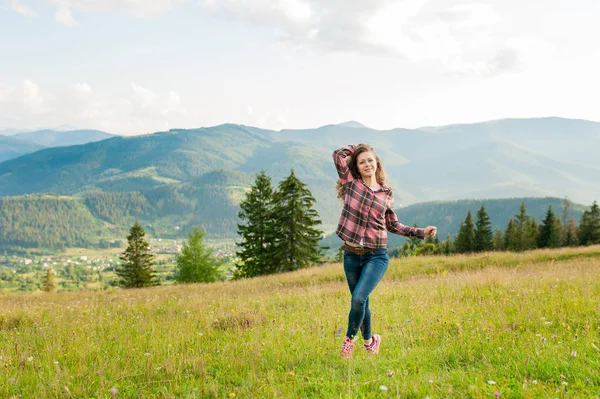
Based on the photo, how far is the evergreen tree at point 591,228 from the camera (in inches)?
1917

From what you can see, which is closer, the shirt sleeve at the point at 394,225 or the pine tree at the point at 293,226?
the shirt sleeve at the point at 394,225

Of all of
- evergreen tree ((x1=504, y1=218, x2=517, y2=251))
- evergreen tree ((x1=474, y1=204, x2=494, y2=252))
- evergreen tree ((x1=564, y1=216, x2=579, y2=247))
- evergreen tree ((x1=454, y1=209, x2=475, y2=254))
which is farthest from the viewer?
evergreen tree ((x1=454, y1=209, x2=475, y2=254))

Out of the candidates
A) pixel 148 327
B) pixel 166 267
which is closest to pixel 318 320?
pixel 148 327

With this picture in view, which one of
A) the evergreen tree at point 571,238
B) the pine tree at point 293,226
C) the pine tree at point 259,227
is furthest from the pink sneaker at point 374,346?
the evergreen tree at point 571,238

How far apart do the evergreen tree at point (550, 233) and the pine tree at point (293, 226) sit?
3441 centimetres

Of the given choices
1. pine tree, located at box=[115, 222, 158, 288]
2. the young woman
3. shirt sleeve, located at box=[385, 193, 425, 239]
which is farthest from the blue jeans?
pine tree, located at box=[115, 222, 158, 288]

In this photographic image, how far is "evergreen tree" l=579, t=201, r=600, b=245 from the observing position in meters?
48.7

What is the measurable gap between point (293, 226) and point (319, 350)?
27638 mm

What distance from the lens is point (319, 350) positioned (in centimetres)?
506

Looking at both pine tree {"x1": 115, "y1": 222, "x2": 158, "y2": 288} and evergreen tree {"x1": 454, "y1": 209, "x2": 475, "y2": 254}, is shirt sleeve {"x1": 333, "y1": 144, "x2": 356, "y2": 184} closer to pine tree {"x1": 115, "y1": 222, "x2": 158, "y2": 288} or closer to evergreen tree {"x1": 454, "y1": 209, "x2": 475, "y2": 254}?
pine tree {"x1": 115, "y1": 222, "x2": 158, "y2": 288}

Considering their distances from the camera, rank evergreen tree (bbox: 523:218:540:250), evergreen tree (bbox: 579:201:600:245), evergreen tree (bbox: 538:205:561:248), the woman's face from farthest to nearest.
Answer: evergreen tree (bbox: 523:218:540:250)
evergreen tree (bbox: 538:205:561:248)
evergreen tree (bbox: 579:201:600:245)
the woman's face

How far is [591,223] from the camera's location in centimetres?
4966

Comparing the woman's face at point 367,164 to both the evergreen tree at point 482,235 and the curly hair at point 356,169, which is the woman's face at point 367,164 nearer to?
the curly hair at point 356,169

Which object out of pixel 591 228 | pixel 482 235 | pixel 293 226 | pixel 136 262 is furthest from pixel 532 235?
pixel 136 262
